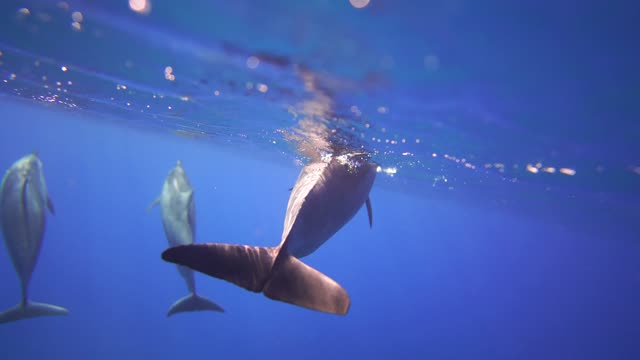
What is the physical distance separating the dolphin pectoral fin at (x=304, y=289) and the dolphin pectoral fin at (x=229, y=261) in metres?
0.15

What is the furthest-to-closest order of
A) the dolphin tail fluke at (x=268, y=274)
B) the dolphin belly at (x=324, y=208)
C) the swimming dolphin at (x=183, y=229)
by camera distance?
1. the swimming dolphin at (x=183, y=229)
2. the dolphin belly at (x=324, y=208)
3. the dolphin tail fluke at (x=268, y=274)

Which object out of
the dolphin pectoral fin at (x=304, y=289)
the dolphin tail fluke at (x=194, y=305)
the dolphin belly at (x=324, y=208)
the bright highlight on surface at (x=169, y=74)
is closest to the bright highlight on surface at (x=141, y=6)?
the bright highlight on surface at (x=169, y=74)

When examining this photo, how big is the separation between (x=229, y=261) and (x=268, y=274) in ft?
1.86

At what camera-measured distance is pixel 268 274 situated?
17.0 feet

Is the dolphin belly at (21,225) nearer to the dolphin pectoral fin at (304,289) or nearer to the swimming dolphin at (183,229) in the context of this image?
the swimming dolphin at (183,229)

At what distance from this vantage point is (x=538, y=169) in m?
15.2

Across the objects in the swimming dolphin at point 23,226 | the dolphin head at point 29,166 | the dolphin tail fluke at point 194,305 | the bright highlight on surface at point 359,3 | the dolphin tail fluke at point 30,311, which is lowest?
the dolphin tail fluke at point 30,311

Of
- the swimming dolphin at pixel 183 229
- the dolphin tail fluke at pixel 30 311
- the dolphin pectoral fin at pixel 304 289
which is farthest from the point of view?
the swimming dolphin at pixel 183 229

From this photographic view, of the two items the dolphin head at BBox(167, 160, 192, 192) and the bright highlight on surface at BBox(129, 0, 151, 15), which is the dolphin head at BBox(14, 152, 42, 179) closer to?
the dolphin head at BBox(167, 160, 192, 192)

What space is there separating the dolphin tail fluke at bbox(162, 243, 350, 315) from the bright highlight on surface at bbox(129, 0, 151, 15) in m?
4.51

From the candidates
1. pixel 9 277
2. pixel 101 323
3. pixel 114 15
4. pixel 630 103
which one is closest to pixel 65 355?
pixel 101 323

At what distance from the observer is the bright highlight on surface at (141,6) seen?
21.4 ft

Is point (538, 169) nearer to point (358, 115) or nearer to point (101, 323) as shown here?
point (358, 115)

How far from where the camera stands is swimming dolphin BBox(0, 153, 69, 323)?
9.52 m
